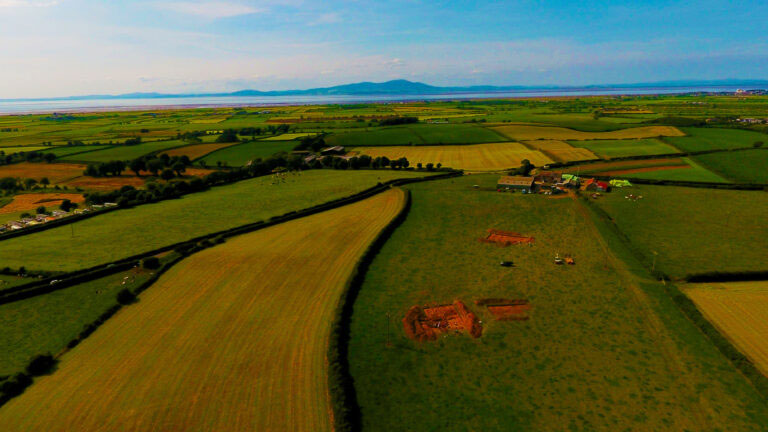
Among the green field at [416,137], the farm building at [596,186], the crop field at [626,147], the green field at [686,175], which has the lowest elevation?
the farm building at [596,186]

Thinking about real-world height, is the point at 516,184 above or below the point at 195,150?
below

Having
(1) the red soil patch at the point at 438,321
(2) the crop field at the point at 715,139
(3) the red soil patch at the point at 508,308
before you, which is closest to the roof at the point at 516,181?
(3) the red soil patch at the point at 508,308

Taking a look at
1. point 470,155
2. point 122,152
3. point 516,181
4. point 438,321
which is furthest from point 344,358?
point 122,152

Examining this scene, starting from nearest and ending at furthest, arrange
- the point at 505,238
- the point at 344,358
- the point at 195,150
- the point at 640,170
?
the point at 344,358 < the point at 505,238 < the point at 640,170 < the point at 195,150

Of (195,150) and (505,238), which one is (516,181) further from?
(195,150)

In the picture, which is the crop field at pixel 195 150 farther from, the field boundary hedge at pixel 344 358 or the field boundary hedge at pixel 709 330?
the field boundary hedge at pixel 709 330

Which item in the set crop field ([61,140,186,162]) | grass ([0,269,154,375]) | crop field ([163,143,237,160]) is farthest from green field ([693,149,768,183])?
crop field ([61,140,186,162])

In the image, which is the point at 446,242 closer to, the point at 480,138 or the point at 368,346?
the point at 368,346

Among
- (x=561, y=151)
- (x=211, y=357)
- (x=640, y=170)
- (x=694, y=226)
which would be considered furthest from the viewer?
(x=561, y=151)
